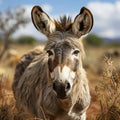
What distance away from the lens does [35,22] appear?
6.40m

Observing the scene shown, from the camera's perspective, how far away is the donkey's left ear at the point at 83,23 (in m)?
6.21

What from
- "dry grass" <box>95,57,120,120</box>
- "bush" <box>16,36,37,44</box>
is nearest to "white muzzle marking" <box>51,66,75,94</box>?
"dry grass" <box>95,57,120,120</box>

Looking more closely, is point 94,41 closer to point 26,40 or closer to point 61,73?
point 26,40

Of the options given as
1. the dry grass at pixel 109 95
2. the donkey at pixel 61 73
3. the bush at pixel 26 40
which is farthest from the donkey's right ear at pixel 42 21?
the bush at pixel 26 40

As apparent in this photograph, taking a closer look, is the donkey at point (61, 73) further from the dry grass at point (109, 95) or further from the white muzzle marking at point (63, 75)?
the dry grass at point (109, 95)

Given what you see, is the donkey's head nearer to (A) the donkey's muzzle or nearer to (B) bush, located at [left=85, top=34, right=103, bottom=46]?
(A) the donkey's muzzle

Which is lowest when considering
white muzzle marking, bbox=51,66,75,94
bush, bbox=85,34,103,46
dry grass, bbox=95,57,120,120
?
dry grass, bbox=95,57,120,120

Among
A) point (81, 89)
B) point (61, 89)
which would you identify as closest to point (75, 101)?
point (81, 89)

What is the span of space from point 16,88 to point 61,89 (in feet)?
9.43

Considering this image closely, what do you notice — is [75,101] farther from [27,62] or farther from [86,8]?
[27,62]

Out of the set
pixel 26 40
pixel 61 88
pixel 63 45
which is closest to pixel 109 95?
pixel 63 45

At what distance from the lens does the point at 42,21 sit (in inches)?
250

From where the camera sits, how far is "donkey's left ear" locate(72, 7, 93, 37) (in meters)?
6.21

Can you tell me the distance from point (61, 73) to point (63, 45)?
1.81 ft
